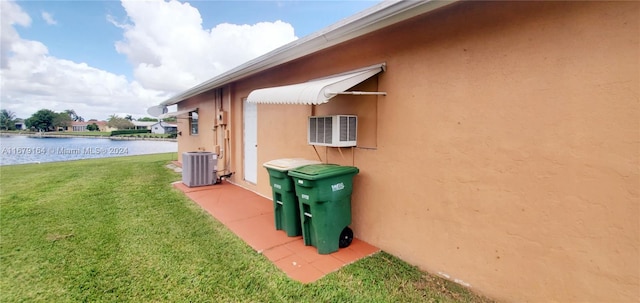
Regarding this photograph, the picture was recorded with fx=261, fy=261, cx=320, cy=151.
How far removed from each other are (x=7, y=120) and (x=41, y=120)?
410 centimetres

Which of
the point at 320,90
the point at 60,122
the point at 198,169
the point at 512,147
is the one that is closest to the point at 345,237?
the point at 320,90

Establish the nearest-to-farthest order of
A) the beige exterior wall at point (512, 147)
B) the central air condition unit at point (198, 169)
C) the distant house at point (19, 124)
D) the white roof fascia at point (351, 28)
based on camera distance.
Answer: the beige exterior wall at point (512, 147), the white roof fascia at point (351, 28), the central air condition unit at point (198, 169), the distant house at point (19, 124)

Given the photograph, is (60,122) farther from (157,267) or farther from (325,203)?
(325,203)

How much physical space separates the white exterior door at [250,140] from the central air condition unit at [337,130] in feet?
12.9

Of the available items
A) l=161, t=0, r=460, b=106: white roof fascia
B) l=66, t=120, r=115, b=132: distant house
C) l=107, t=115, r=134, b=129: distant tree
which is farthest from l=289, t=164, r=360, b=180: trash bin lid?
l=107, t=115, r=134, b=129: distant tree

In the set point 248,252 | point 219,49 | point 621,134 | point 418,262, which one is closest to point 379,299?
point 418,262

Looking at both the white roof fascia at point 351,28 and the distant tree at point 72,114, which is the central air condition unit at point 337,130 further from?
the distant tree at point 72,114

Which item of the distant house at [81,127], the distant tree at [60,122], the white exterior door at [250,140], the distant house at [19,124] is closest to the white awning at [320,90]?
the white exterior door at [250,140]

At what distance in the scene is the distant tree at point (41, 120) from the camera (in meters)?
42.4

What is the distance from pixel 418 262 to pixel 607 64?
10.1ft

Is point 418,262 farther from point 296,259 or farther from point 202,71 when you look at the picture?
point 202,71

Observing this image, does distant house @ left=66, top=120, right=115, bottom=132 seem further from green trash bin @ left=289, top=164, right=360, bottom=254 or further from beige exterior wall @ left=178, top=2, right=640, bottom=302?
beige exterior wall @ left=178, top=2, right=640, bottom=302

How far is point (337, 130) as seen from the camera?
4516mm

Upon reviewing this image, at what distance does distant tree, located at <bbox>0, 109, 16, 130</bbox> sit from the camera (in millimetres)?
38028
